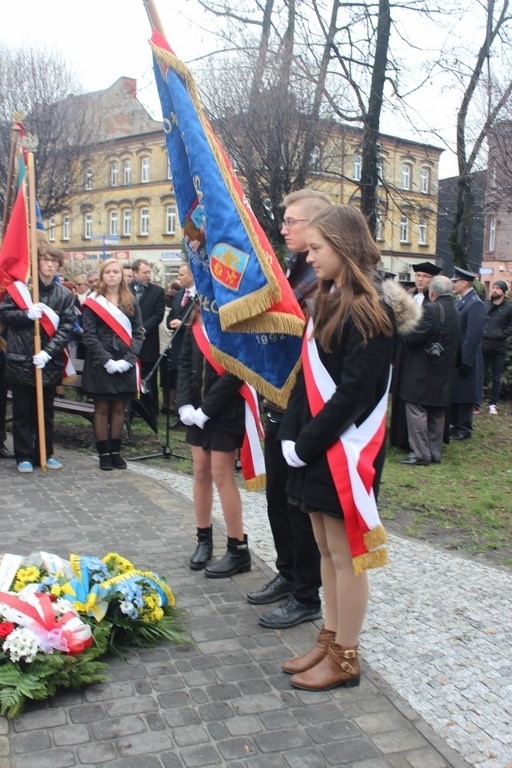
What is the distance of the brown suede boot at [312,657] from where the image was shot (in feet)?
11.6

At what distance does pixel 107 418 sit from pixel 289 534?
381cm

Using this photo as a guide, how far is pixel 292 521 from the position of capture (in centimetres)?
396

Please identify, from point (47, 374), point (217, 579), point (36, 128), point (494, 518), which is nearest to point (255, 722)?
point (217, 579)

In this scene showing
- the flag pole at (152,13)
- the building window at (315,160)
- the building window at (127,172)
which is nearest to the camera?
the flag pole at (152,13)

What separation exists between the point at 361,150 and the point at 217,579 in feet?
40.7

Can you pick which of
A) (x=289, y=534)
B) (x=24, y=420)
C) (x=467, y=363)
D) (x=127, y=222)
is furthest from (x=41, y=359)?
(x=127, y=222)

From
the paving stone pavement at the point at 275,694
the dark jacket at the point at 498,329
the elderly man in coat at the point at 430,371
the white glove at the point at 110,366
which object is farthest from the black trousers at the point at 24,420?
the dark jacket at the point at 498,329

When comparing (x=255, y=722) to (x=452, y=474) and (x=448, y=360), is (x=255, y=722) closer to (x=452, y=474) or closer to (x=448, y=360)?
(x=452, y=474)

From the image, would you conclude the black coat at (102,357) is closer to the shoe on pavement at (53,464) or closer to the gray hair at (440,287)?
the shoe on pavement at (53,464)

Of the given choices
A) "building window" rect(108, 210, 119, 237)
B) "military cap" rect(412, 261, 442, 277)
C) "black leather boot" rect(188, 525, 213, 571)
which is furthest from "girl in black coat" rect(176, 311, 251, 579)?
"building window" rect(108, 210, 119, 237)

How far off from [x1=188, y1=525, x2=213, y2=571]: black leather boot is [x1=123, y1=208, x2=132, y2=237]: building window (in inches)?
1939

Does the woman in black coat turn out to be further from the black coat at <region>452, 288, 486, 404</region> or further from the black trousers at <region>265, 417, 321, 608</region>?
the black coat at <region>452, 288, 486, 404</region>

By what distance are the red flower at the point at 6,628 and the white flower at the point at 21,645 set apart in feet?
0.20

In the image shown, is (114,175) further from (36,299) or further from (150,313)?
(36,299)
